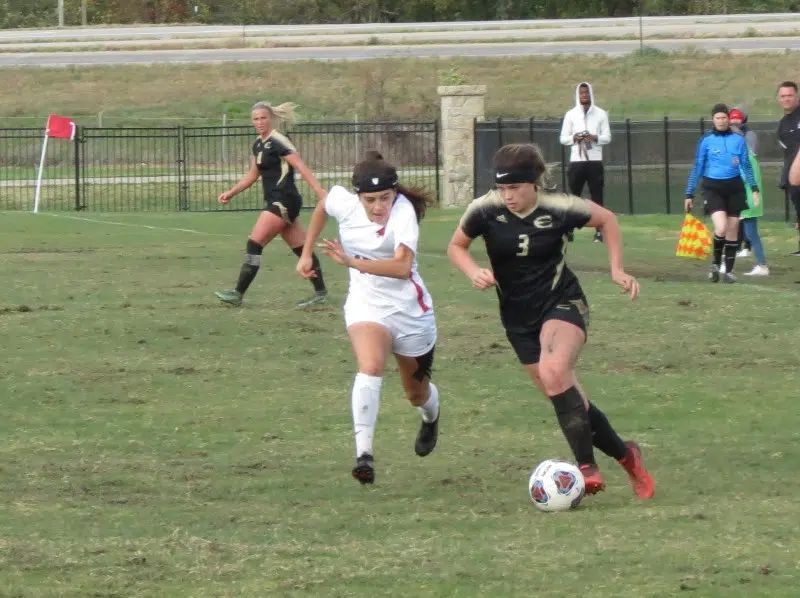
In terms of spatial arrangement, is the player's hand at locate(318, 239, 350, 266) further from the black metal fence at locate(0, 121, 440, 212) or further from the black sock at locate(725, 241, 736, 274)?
the black metal fence at locate(0, 121, 440, 212)

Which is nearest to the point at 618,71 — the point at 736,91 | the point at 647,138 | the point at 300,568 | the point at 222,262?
the point at 736,91

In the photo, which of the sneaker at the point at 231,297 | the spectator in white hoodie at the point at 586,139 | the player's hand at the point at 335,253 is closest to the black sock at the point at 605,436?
the player's hand at the point at 335,253

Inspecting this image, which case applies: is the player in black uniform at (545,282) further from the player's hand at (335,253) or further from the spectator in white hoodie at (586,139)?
the spectator in white hoodie at (586,139)

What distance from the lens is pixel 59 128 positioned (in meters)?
28.0

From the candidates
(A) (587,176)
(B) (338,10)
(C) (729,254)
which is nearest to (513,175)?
(C) (729,254)

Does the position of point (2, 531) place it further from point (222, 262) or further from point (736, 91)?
point (736, 91)

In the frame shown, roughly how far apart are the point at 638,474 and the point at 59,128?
22.3m

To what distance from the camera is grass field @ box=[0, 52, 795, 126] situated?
1610 inches

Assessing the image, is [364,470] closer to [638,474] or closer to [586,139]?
[638,474]

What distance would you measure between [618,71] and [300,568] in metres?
39.3

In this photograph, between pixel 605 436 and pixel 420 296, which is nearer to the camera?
pixel 605 436

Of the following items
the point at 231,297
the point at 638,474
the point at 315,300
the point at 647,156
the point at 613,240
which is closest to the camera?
the point at 638,474

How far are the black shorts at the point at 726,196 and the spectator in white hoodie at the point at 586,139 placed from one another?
4674 millimetres

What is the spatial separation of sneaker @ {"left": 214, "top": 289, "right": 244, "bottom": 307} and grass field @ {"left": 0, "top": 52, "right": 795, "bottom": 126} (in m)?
24.6
